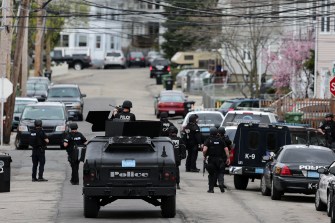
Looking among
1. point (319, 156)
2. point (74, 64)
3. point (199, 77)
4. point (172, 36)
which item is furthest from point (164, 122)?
point (74, 64)

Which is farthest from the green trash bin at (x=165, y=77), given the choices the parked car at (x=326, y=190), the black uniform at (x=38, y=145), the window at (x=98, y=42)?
the parked car at (x=326, y=190)

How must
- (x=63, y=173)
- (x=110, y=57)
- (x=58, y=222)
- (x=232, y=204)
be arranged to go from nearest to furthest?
(x=58, y=222) → (x=232, y=204) → (x=63, y=173) → (x=110, y=57)

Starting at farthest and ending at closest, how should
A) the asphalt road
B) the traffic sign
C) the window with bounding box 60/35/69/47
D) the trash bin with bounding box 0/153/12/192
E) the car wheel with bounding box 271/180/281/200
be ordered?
the window with bounding box 60/35/69/47 < the traffic sign < the trash bin with bounding box 0/153/12/192 < the car wheel with bounding box 271/180/281/200 < the asphalt road

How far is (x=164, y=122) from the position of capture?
31812 millimetres

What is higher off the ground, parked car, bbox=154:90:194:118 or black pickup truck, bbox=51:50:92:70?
black pickup truck, bbox=51:50:92:70

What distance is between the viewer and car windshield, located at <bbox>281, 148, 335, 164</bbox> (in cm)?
2634

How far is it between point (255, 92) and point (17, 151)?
28377 mm

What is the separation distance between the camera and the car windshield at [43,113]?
143 ft

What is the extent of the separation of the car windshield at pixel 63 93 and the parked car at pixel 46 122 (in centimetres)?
1424

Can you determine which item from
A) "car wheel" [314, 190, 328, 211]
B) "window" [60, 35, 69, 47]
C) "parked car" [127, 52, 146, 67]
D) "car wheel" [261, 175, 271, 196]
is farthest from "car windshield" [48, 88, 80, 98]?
"window" [60, 35, 69, 47]

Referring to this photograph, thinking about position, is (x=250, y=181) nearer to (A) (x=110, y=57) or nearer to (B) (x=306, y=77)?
(B) (x=306, y=77)

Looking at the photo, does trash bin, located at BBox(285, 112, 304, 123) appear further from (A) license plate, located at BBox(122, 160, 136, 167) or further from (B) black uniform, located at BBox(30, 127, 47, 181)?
(A) license plate, located at BBox(122, 160, 136, 167)

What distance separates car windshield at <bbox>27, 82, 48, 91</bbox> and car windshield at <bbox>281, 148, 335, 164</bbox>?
41322 mm

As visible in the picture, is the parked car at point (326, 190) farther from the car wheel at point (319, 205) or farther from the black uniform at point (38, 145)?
the black uniform at point (38, 145)
